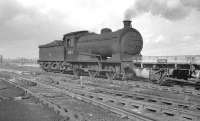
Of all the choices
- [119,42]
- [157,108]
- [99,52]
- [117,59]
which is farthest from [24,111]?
[99,52]

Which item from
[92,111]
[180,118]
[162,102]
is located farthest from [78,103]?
[180,118]

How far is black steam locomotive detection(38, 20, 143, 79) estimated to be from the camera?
1912cm

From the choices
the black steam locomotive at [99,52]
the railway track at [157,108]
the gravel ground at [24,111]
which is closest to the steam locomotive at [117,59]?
the black steam locomotive at [99,52]

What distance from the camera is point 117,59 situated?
1903cm

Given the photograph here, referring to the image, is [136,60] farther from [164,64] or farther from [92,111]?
[92,111]

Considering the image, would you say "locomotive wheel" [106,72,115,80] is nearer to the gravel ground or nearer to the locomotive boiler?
the locomotive boiler

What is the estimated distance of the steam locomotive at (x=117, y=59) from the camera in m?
15.5

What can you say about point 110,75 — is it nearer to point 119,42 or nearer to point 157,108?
point 119,42

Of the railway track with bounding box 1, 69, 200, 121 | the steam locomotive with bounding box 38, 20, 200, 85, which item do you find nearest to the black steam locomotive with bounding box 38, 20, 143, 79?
the steam locomotive with bounding box 38, 20, 200, 85

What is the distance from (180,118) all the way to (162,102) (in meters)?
2.91

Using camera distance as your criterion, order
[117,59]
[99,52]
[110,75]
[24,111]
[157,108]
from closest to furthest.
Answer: [157,108] < [24,111] < [117,59] < [110,75] < [99,52]

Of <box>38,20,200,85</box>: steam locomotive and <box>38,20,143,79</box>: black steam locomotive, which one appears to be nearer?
<box>38,20,200,85</box>: steam locomotive

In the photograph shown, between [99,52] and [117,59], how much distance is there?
3074 mm

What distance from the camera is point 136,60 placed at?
1817 cm
